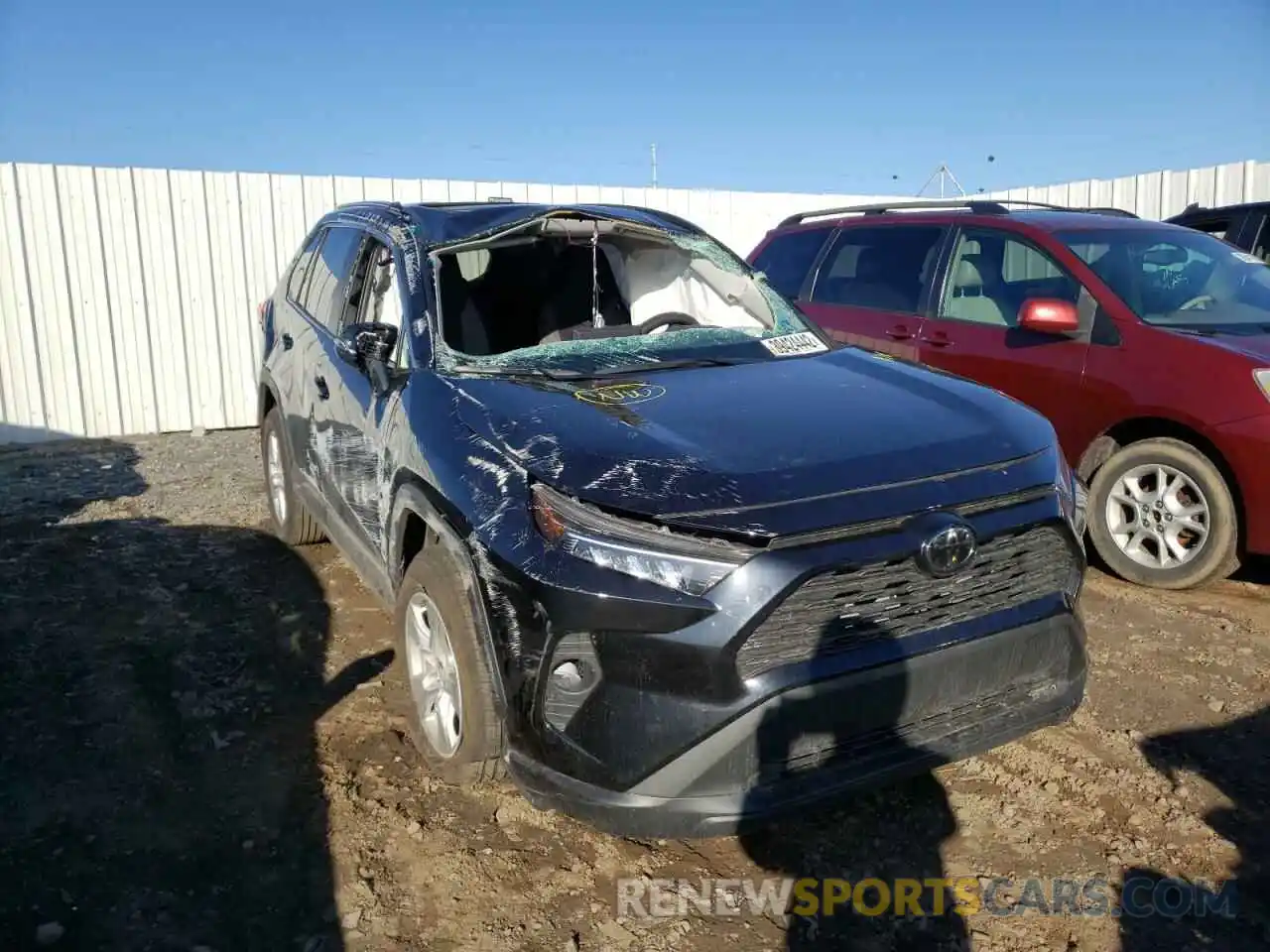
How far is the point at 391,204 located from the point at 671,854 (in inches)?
119

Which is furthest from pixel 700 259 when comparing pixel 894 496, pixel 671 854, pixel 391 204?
pixel 671 854

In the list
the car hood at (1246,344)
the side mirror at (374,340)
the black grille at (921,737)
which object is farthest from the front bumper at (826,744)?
the car hood at (1246,344)

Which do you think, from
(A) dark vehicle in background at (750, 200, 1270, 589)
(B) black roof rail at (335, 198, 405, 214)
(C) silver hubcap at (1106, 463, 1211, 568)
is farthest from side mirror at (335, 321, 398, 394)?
(C) silver hubcap at (1106, 463, 1211, 568)

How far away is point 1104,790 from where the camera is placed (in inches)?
118

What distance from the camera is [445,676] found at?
284 centimetres

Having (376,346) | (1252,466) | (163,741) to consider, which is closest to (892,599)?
(376,346)

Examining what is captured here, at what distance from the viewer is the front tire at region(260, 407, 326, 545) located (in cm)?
497

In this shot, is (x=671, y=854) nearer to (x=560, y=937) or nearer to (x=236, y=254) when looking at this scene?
(x=560, y=937)

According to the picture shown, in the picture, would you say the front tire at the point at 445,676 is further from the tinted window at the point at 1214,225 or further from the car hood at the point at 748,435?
the tinted window at the point at 1214,225

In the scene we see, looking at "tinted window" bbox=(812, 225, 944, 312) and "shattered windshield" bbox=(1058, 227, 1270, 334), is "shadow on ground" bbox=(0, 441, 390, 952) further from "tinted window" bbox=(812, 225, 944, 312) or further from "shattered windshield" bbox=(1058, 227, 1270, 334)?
"shattered windshield" bbox=(1058, 227, 1270, 334)

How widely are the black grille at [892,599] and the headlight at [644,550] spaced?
0.17m

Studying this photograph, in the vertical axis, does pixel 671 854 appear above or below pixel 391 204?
below

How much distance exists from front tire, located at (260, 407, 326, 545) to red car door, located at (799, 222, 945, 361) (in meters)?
3.18

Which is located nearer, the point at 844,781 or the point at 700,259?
the point at 844,781
